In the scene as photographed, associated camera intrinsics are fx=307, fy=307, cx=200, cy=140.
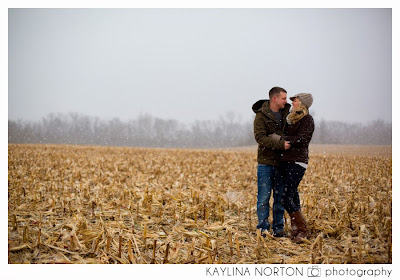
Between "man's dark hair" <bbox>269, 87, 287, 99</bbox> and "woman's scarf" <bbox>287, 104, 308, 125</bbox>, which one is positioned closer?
"woman's scarf" <bbox>287, 104, 308, 125</bbox>

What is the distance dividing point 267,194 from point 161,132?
16313mm

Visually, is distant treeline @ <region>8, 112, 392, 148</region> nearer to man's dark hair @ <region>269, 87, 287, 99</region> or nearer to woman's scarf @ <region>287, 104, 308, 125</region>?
woman's scarf @ <region>287, 104, 308, 125</region>

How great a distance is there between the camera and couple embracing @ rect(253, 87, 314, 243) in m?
3.42

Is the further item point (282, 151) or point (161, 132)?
point (161, 132)

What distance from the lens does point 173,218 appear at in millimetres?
4531

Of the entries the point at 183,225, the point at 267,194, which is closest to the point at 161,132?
the point at 183,225

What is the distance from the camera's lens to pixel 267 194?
3.67 metres

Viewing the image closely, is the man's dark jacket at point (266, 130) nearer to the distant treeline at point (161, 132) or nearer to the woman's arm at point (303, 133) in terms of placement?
the woman's arm at point (303, 133)
